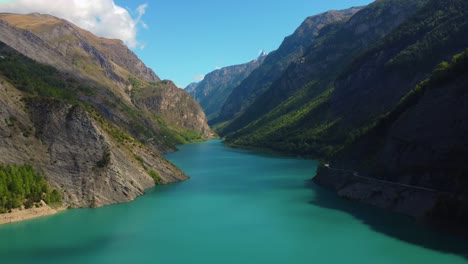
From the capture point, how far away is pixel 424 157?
234ft

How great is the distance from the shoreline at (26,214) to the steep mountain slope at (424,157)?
55933 mm

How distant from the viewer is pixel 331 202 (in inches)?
3292

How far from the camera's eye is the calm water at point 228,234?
5238 centimetres

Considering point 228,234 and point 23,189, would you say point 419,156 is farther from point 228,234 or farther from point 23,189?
point 23,189

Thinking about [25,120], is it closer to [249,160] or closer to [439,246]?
[439,246]

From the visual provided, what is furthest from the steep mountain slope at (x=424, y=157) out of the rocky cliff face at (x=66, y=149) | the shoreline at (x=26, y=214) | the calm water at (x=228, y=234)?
the shoreline at (x=26, y=214)

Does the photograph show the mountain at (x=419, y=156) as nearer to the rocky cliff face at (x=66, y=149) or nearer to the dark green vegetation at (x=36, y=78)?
the rocky cliff face at (x=66, y=149)

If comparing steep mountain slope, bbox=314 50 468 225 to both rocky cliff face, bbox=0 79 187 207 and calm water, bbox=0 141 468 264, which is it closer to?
calm water, bbox=0 141 468 264

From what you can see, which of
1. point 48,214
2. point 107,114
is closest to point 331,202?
point 48,214

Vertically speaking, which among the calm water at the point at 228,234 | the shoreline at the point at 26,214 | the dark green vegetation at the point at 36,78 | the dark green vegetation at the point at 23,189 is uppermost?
the dark green vegetation at the point at 36,78

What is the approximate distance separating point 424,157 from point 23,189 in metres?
66.3

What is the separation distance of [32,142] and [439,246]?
6935 centimetres

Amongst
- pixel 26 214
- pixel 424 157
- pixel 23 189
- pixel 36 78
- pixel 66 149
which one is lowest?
pixel 26 214

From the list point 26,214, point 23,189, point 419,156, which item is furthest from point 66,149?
point 419,156
